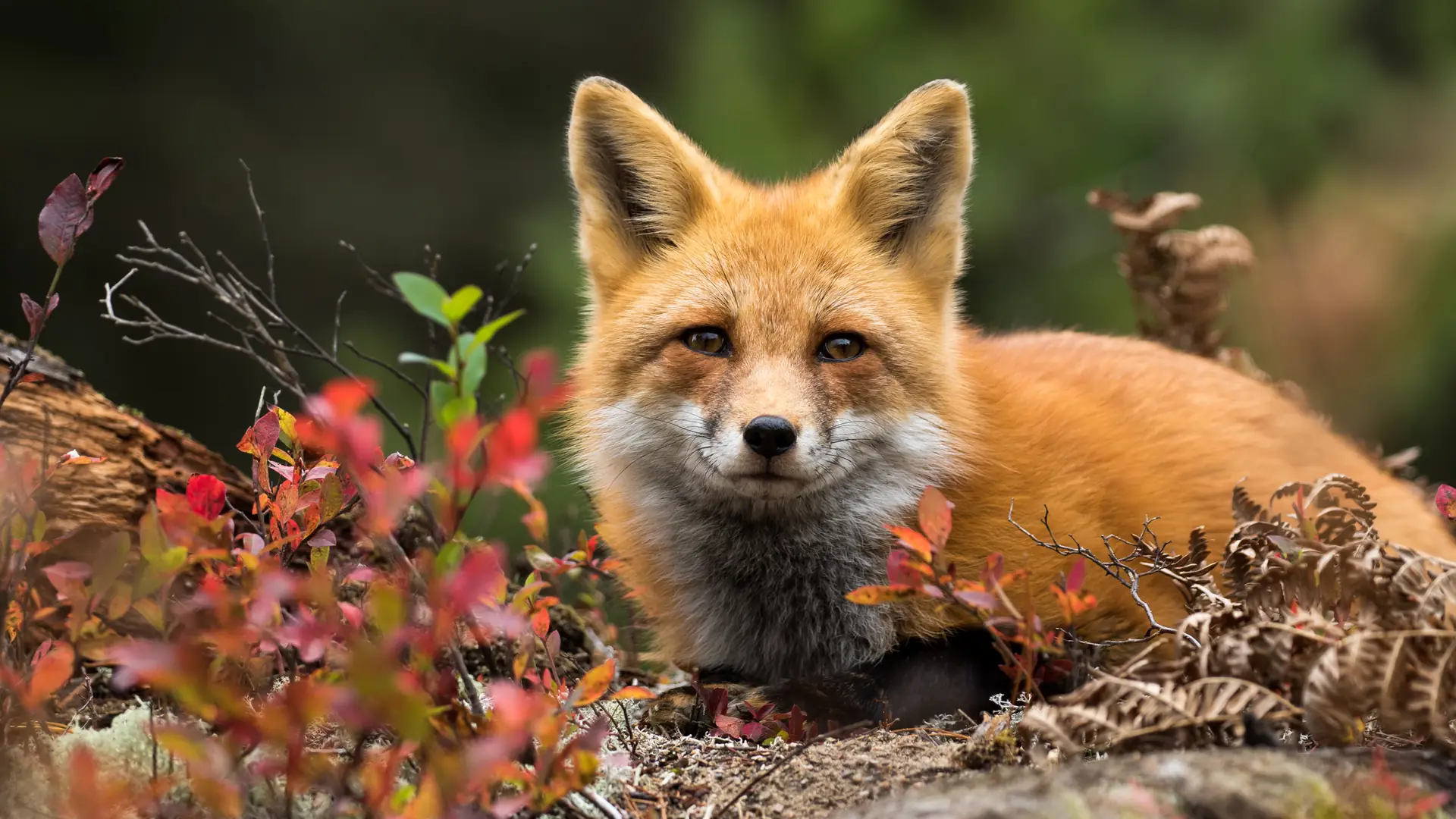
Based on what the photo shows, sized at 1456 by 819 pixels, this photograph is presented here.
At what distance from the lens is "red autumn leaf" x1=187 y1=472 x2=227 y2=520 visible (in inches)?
86.5

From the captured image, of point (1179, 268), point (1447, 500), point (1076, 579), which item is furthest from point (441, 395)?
point (1179, 268)

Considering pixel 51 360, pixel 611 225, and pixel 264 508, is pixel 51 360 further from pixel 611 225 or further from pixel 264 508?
pixel 611 225

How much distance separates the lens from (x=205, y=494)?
221cm

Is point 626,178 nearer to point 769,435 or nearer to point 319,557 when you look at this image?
point 769,435

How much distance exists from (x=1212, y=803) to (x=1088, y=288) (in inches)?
220

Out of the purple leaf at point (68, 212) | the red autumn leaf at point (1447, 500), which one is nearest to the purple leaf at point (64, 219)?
the purple leaf at point (68, 212)

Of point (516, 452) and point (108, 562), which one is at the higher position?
point (516, 452)

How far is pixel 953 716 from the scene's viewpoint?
2.72 m

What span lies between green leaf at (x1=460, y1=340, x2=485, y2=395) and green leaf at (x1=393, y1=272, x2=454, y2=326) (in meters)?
0.06

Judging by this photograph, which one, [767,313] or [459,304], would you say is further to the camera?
[767,313]

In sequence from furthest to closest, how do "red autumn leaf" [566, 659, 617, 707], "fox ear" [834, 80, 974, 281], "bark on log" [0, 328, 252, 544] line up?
"fox ear" [834, 80, 974, 281] → "bark on log" [0, 328, 252, 544] → "red autumn leaf" [566, 659, 617, 707]

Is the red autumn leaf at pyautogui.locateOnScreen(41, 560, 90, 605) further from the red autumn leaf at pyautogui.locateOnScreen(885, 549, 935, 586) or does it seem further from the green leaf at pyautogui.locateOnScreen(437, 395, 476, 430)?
the red autumn leaf at pyautogui.locateOnScreen(885, 549, 935, 586)

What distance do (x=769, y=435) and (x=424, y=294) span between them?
131 cm

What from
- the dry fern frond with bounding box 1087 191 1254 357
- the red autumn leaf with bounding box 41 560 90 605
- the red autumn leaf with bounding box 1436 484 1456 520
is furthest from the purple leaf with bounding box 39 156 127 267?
the dry fern frond with bounding box 1087 191 1254 357
